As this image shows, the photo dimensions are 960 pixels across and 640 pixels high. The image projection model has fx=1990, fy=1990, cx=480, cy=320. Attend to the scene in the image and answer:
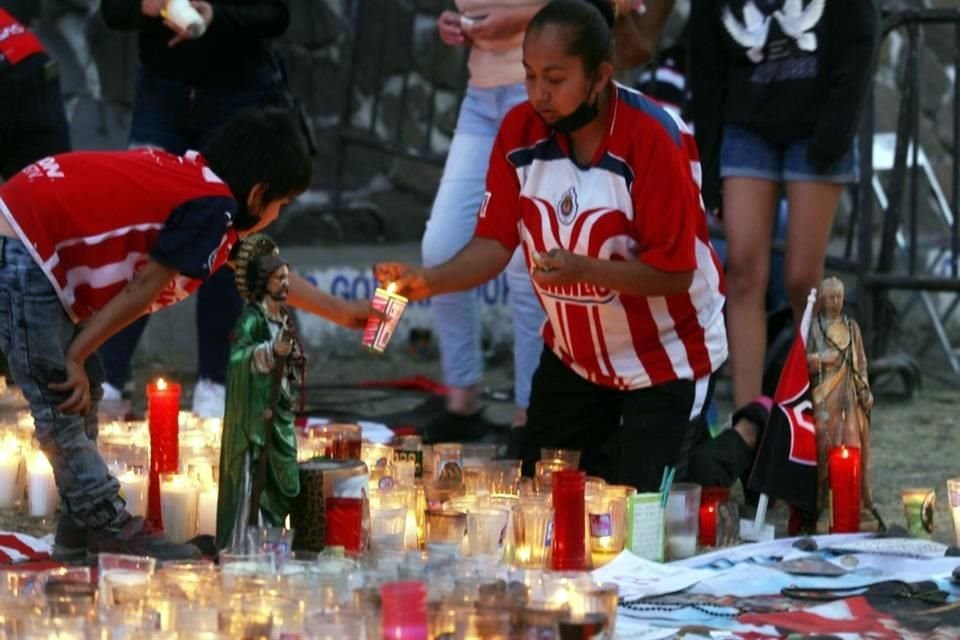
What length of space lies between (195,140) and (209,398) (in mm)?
888

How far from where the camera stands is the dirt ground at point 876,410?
585 cm

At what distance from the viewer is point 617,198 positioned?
5.35 metres

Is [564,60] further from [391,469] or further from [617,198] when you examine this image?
[391,469]

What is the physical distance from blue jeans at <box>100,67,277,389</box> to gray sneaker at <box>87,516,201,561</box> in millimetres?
1909

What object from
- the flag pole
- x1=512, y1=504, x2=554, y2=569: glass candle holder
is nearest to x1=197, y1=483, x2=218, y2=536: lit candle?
x1=512, y1=504, x2=554, y2=569: glass candle holder

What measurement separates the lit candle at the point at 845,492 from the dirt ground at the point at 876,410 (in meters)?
0.31

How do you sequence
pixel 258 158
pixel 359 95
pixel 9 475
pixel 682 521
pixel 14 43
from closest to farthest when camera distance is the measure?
pixel 258 158 < pixel 682 521 < pixel 9 475 < pixel 14 43 < pixel 359 95

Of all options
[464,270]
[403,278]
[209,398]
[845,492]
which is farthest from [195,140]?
[845,492]

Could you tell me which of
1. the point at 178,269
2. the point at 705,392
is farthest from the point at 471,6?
the point at 178,269

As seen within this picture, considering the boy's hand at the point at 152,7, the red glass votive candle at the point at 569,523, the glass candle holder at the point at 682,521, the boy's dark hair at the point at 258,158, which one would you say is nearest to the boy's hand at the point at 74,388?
the boy's dark hair at the point at 258,158

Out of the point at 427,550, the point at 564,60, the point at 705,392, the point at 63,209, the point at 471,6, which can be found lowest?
the point at 427,550

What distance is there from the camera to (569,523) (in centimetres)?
468

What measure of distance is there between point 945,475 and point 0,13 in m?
3.52

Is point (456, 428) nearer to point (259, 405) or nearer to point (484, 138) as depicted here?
point (484, 138)
